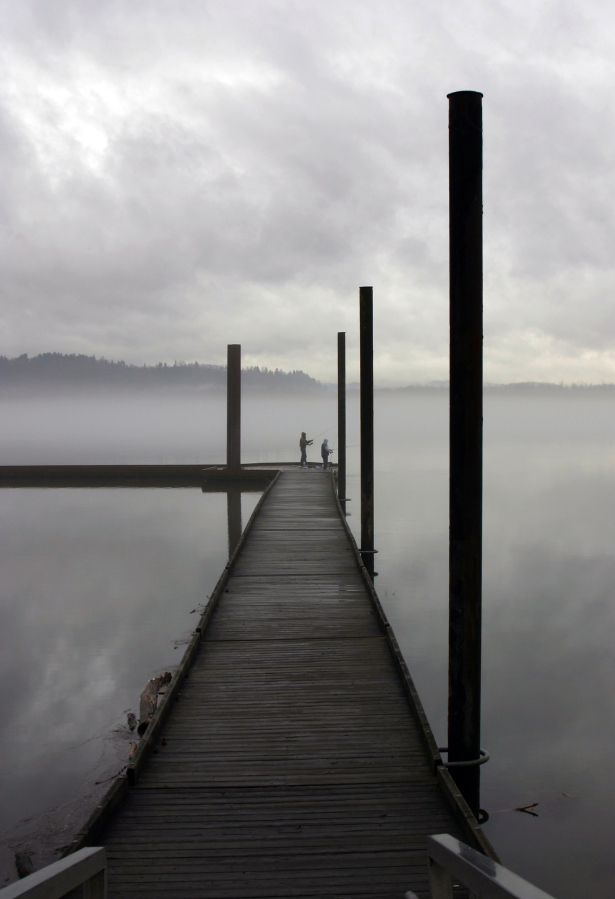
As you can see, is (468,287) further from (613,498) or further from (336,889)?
(613,498)

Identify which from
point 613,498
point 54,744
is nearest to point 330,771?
point 54,744

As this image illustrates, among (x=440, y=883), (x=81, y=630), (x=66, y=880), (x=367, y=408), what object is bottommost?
(x=81, y=630)

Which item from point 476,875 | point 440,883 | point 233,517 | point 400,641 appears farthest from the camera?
point 233,517

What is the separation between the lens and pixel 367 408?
13.7m

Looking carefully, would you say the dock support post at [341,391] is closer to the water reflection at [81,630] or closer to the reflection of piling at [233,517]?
the reflection of piling at [233,517]

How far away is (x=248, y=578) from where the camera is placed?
9438 millimetres

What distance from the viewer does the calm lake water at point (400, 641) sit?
6594mm

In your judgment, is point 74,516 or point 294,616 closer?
point 294,616

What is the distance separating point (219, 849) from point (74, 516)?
2114 cm

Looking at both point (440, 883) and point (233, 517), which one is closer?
point (440, 883)

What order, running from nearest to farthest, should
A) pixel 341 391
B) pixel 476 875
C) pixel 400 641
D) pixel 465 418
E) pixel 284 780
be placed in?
1. pixel 476 875
2. pixel 284 780
3. pixel 465 418
4. pixel 400 641
5. pixel 341 391

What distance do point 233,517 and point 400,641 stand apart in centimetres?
1206

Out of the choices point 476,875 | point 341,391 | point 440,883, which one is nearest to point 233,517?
point 341,391

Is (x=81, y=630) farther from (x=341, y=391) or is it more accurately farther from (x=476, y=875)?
(x=341, y=391)
